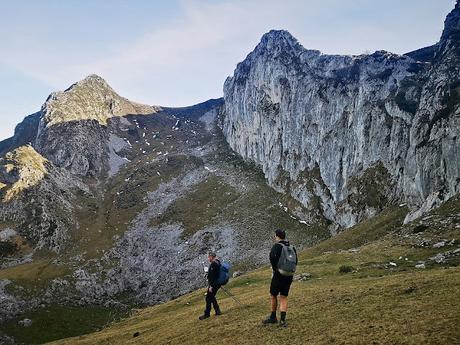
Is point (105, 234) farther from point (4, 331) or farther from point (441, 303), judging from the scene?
point (441, 303)

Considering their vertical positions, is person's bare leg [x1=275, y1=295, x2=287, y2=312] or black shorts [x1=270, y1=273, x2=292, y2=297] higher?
black shorts [x1=270, y1=273, x2=292, y2=297]

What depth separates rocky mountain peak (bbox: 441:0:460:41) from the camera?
4216 inches

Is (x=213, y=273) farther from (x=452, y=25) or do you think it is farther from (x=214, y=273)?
(x=452, y=25)

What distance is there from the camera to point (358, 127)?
394ft

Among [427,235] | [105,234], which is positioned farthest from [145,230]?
[427,235]

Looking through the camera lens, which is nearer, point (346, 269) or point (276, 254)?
point (276, 254)

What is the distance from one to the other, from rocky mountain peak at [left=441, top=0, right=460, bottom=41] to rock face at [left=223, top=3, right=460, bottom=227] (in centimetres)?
33

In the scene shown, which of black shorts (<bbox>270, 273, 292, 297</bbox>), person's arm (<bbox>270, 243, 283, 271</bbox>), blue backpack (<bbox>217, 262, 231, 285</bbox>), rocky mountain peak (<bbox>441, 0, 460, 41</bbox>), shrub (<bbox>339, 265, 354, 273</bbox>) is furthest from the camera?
rocky mountain peak (<bbox>441, 0, 460, 41</bbox>)

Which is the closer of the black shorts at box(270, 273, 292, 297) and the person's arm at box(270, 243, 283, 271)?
the person's arm at box(270, 243, 283, 271)

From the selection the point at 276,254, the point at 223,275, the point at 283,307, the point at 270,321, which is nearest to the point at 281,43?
the point at 223,275

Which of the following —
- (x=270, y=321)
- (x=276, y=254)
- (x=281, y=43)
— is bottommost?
(x=270, y=321)

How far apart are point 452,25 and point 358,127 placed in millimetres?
35923

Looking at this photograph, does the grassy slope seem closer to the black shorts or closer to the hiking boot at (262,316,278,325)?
the hiking boot at (262,316,278,325)

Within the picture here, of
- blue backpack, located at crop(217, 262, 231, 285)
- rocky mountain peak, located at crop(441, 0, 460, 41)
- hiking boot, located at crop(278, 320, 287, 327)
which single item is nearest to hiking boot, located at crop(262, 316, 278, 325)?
hiking boot, located at crop(278, 320, 287, 327)
